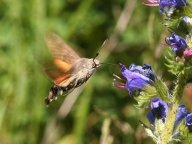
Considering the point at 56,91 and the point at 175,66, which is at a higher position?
the point at 175,66

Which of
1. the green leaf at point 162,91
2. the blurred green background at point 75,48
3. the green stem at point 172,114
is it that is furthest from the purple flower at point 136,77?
the blurred green background at point 75,48

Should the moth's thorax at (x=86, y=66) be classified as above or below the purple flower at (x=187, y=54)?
below

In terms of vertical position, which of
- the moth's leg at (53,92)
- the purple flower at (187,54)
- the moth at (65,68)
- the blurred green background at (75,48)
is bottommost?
the blurred green background at (75,48)

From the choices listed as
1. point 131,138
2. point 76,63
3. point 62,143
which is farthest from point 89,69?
point 62,143

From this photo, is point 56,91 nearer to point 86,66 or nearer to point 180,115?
point 86,66

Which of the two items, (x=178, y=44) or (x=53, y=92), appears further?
(x=53, y=92)

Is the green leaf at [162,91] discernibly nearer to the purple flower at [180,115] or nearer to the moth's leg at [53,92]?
the purple flower at [180,115]

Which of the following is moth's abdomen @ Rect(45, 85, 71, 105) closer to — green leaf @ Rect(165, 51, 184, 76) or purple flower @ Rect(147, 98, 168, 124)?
purple flower @ Rect(147, 98, 168, 124)

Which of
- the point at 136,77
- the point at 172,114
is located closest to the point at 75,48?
the point at 136,77
